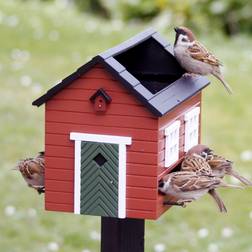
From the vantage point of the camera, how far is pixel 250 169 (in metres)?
8.41

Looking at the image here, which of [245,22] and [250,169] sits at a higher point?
[245,22]

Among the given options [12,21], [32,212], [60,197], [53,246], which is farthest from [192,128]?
[12,21]

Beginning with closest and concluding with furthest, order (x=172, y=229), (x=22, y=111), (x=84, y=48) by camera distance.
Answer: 1. (x=172, y=229)
2. (x=22, y=111)
3. (x=84, y=48)

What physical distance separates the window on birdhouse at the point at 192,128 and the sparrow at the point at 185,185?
41cm

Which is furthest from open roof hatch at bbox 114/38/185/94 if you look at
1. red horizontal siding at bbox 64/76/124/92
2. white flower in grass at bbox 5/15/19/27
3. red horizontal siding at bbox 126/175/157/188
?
white flower in grass at bbox 5/15/19/27

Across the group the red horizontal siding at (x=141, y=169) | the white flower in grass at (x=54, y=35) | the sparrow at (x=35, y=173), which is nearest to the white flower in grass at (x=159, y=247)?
the sparrow at (x=35, y=173)

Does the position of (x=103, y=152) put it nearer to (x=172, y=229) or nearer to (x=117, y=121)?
(x=117, y=121)

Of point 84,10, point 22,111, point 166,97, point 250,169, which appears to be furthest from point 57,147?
point 84,10

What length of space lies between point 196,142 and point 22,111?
4.81 metres

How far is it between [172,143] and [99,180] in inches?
14.4

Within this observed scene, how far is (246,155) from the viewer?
28.5 feet

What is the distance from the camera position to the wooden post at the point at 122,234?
4.41m

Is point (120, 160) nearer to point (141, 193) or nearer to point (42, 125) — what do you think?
point (141, 193)

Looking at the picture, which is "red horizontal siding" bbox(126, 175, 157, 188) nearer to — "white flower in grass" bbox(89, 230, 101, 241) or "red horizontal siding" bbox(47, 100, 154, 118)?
"red horizontal siding" bbox(47, 100, 154, 118)
